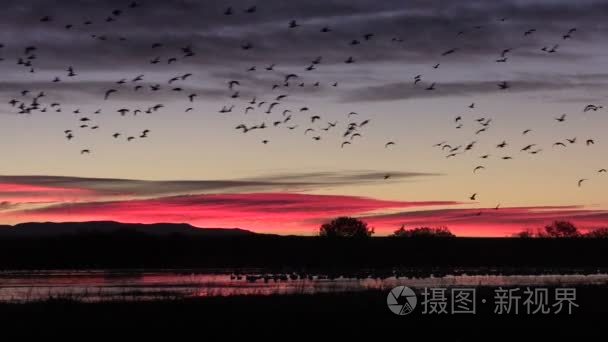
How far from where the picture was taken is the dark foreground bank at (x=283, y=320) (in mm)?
29297

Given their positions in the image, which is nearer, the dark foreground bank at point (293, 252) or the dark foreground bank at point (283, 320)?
the dark foreground bank at point (283, 320)

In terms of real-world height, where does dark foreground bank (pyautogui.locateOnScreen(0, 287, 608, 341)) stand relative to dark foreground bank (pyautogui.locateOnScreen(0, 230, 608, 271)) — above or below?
below

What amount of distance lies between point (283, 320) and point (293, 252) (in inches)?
3758

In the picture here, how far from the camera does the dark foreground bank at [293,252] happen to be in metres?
101

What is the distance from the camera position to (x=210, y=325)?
30.4 meters

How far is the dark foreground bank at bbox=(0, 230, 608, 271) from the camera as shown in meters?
101

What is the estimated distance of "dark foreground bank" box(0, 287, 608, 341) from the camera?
96.1 ft

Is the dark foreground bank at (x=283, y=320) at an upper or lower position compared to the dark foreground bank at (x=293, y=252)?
lower

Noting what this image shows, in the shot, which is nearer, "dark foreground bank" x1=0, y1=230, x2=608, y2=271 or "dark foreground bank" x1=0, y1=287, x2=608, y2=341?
"dark foreground bank" x1=0, y1=287, x2=608, y2=341

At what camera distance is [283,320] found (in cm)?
3169

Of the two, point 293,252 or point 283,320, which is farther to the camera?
point 293,252

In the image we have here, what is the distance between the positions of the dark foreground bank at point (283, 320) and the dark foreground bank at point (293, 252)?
191ft

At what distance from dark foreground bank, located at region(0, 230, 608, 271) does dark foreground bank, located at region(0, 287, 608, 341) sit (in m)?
58.1

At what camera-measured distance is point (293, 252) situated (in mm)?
127000
